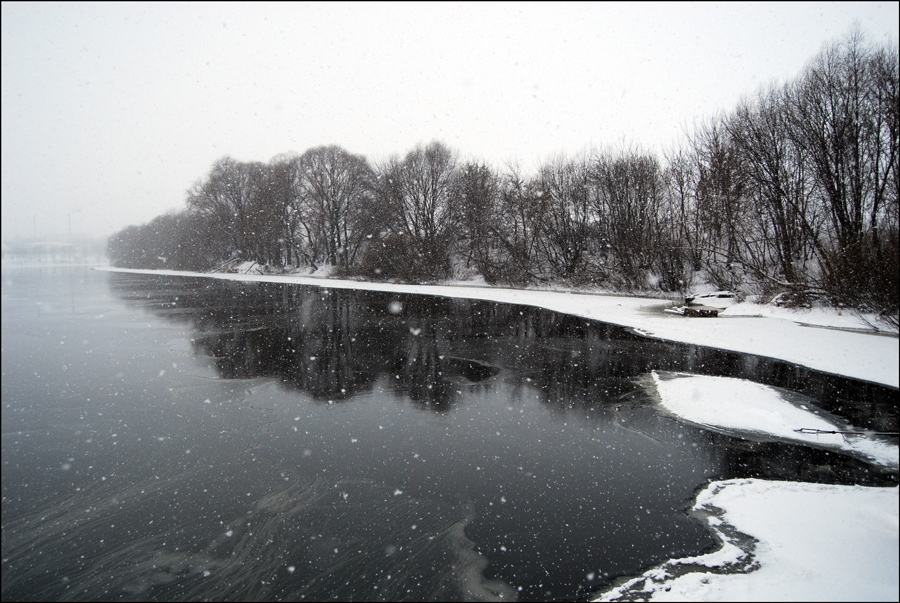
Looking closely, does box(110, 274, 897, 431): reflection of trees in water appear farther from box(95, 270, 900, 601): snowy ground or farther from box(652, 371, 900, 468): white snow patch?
box(95, 270, 900, 601): snowy ground

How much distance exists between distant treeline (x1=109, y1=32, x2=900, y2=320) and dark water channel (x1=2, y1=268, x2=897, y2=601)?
2591mm

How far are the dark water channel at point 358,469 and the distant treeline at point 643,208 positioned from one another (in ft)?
8.50

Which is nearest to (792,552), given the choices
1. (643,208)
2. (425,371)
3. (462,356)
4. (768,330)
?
(425,371)

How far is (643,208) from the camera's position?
30.4m

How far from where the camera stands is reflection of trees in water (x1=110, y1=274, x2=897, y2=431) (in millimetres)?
8602

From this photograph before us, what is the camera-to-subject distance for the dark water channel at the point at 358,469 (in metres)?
3.79

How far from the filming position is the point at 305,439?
642cm

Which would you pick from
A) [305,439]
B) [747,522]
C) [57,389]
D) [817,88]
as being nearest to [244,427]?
[305,439]

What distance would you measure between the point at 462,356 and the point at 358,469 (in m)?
6.38

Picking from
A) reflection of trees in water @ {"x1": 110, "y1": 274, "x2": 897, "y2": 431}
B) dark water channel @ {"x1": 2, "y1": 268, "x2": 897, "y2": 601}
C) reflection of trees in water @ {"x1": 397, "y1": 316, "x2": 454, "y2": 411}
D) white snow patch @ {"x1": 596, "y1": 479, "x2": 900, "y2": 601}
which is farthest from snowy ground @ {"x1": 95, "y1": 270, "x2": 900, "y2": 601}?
reflection of trees in water @ {"x1": 397, "y1": 316, "x2": 454, "y2": 411}

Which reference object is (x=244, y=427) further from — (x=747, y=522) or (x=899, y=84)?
(x=899, y=84)

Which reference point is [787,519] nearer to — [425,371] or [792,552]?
[792,552]

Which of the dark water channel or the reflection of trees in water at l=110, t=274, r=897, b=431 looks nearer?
the dark water channel

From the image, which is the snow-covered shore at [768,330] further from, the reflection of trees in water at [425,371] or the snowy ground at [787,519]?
the reflection of trees in water at [425,371]
